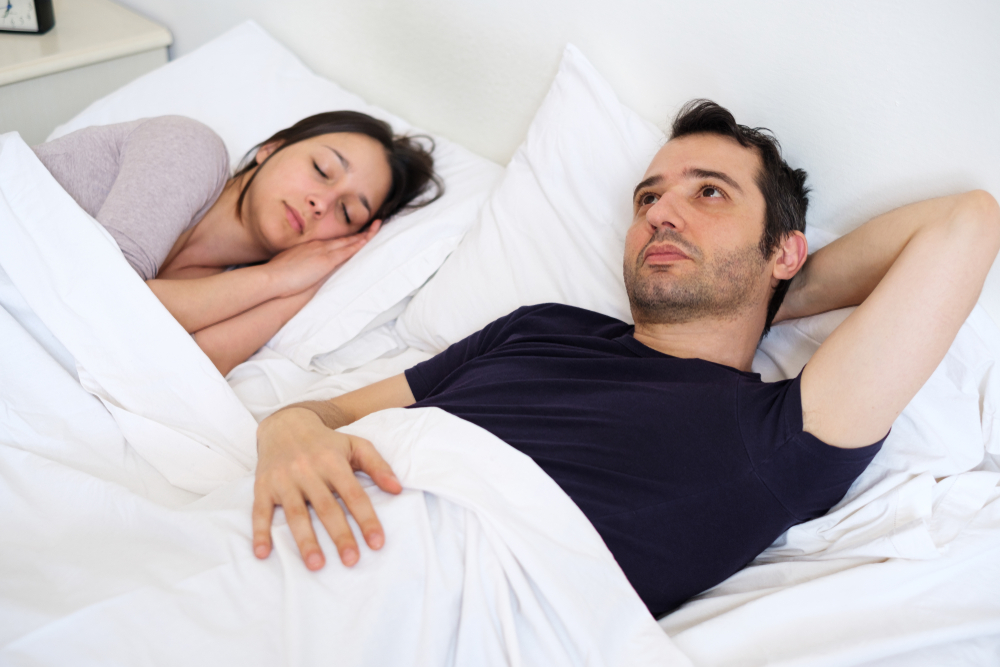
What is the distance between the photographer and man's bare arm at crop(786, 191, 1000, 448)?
850 millimetres

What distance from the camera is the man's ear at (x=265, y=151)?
1626 mm

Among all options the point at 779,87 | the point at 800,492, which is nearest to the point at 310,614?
the point at 800,492

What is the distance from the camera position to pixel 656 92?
1.33m

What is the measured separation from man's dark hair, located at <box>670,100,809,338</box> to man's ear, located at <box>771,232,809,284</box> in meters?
0.01

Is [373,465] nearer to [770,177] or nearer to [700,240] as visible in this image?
[700,240]

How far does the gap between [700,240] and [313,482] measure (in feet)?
2.19

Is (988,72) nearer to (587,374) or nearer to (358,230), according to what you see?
(587,374)

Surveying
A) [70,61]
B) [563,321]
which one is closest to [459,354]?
[563,321]

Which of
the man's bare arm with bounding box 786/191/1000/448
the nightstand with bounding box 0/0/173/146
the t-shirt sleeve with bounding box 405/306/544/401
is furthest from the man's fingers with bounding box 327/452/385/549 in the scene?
the nightstand with bounding box 0/0/173/146

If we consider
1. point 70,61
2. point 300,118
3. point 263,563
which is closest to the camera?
point 263,563

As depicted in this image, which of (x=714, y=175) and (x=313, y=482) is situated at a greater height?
(x=714, y=175)

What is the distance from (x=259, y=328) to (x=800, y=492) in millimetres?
1078

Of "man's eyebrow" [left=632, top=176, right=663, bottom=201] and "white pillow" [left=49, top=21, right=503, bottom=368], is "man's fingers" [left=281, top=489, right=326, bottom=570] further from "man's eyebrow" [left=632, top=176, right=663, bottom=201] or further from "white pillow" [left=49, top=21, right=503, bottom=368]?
"man's eyebrow" [left=632, top=176, right=663, bottom=201]

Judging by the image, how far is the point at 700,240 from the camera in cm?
104
